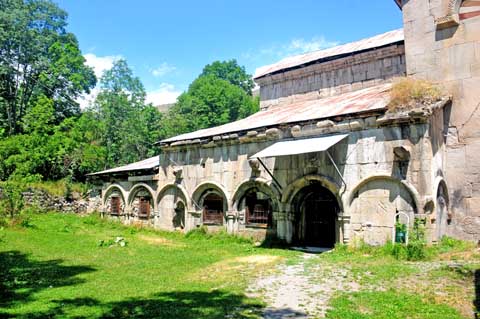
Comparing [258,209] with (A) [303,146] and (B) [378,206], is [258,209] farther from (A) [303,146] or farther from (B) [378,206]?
(B) [378,206]

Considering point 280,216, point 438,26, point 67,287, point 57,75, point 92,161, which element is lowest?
point 67,287

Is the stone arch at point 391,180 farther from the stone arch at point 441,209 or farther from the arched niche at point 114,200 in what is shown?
the arched niche at point 114,200

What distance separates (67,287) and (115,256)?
3.51 m

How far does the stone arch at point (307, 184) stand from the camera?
11.5 meters

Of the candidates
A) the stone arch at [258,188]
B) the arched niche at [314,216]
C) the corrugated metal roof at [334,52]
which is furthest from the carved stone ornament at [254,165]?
the corrugated metal roof at [334,52]

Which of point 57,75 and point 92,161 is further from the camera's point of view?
point 57,75

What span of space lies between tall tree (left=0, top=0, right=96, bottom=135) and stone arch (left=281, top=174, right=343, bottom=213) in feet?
74.2

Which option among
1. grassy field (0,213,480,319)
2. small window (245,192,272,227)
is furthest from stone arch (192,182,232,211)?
grassy field (0,213,480,319)

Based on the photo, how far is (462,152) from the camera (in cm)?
1162

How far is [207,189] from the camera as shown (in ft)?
50.3

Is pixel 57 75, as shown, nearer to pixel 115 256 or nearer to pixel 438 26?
pixel 115 256

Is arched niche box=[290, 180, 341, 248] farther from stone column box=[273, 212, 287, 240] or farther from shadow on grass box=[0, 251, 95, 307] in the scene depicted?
shadow on grass box=[0, 251, 95, 307]

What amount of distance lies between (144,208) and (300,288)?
12234 mm

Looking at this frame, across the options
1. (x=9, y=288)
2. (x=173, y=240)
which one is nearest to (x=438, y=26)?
(x=173, y=240)
